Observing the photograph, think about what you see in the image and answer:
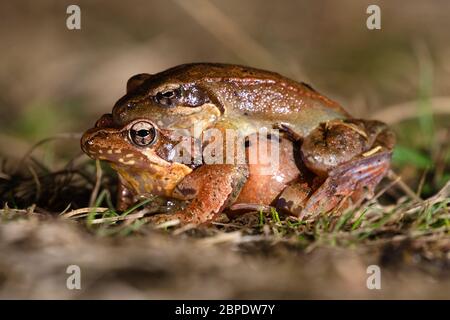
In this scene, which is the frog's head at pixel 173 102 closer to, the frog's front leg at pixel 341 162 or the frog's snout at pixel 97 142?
the frog's snout at pixel 97 142

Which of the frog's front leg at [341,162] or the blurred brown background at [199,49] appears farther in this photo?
the blurred brown background at [199,49]

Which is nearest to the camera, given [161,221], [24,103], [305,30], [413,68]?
[161,221]

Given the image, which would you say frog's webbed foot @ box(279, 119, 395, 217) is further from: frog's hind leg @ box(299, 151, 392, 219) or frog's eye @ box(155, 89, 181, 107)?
frog's eye @ box(155, 89, 181, 107)

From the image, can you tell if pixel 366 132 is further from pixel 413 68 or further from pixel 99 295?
pixel 413 68

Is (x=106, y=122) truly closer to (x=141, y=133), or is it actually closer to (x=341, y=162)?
(x=141, y=133)

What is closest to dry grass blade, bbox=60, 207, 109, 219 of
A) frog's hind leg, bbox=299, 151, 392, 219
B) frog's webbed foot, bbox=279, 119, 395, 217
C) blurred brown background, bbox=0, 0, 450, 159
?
frog's webbed foot, bbox=279, 119, 395, 217

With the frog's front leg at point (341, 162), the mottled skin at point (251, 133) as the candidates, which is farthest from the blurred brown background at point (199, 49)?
the mottled skin at point (251, 133)

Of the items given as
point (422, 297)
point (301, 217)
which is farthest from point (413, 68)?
point (422, 297)

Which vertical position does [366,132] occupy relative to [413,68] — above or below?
below

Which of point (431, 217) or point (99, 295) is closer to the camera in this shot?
point (99, 295)
